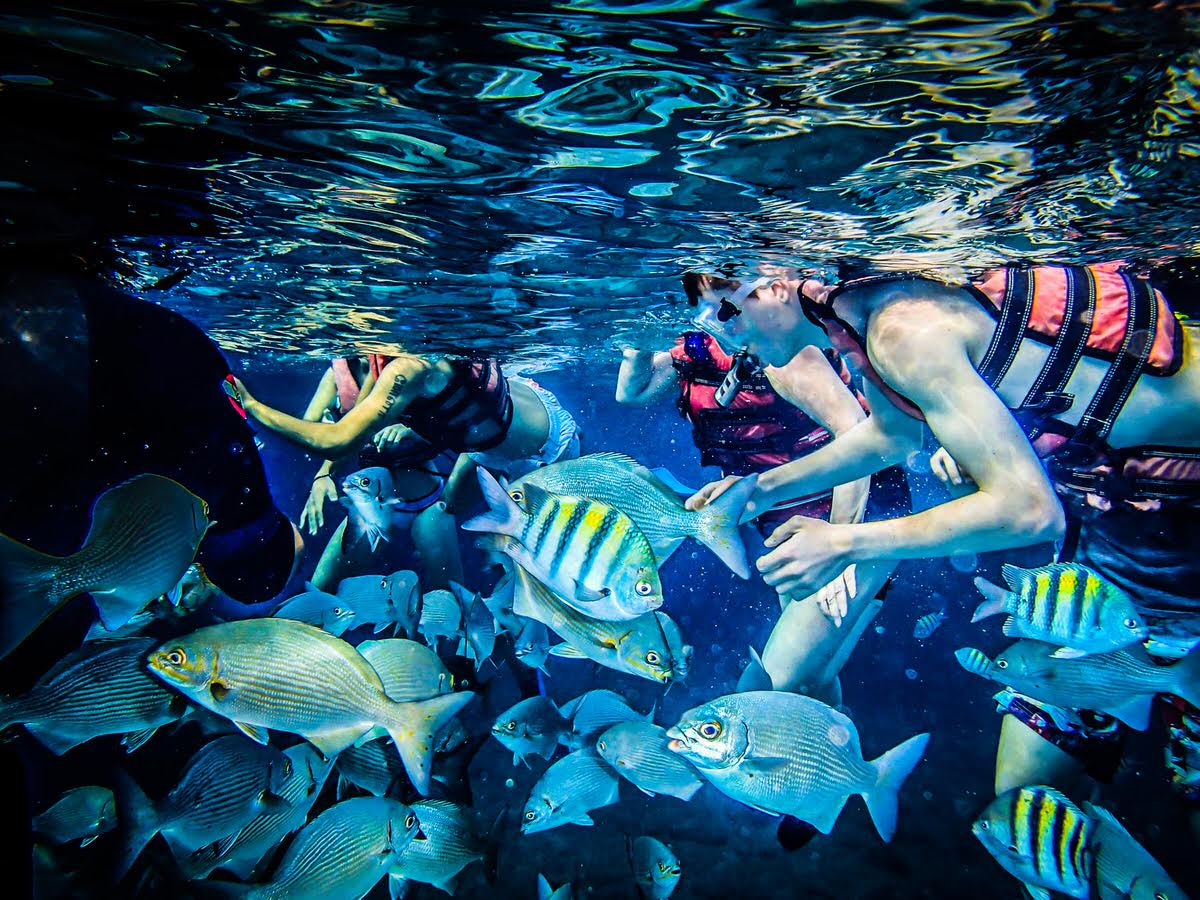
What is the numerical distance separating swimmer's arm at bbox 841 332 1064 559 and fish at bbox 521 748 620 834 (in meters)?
3.54

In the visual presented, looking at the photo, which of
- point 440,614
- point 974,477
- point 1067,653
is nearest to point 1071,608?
point 1067,653

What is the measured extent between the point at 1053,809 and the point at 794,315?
4.45 m

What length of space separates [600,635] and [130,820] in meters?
3.52

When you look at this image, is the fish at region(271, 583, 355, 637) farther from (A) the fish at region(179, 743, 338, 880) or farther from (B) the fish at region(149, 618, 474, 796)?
(B) the fish at region(149, 618, 474, 796)

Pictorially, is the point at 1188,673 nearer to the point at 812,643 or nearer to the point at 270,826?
the point at 812,643

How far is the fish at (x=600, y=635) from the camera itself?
11.1 feet

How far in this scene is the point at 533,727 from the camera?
538cm

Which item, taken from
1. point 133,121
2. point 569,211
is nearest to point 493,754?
point 569,211

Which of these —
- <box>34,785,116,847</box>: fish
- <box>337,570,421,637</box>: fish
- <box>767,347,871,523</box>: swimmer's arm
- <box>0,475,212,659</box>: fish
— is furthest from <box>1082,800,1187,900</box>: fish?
<box>34,785,116,847</box>: fish

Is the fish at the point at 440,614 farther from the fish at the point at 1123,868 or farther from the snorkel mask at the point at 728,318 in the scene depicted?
the fish at the point at 1123,868

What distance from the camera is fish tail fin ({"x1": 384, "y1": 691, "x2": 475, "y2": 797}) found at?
3430 mm

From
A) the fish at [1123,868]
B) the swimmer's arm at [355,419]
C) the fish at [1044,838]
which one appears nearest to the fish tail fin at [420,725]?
the swimmer's arm at [355,419]

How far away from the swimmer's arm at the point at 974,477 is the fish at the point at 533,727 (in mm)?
3706

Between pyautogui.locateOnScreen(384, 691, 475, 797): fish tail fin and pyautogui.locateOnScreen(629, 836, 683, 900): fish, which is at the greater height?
pyautogui.locateOnScreen(384, 691, 475, 797): fish tail fin
